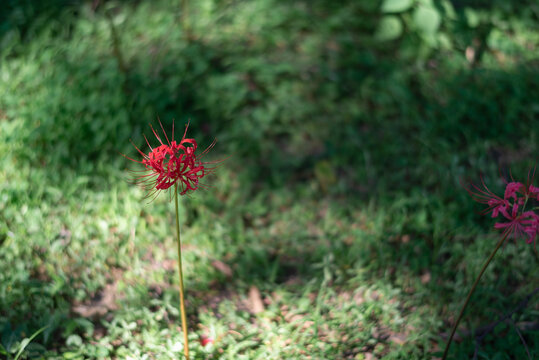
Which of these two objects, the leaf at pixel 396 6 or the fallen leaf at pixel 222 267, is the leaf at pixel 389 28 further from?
the fallen leaf at pixel 222 267

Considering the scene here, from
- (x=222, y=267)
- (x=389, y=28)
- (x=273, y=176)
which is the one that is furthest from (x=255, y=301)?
(x=389, y=28)

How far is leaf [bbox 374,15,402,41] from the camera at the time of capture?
12.5 ft

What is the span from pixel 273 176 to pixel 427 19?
5.67 feet

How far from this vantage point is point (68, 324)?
2234 mm

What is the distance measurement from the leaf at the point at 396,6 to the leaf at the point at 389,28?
0.10 meters

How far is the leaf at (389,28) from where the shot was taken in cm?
381

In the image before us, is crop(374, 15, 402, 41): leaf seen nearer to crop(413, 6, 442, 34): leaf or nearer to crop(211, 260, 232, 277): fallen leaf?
crop(413, 6, 442, 34): leaf

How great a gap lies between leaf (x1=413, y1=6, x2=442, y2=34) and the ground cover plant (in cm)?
2

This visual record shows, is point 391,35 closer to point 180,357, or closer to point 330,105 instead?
point 330,105

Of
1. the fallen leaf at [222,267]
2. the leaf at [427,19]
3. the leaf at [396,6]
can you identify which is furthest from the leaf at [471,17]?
the fallen leaf at [222,267]

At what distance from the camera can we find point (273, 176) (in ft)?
10.7

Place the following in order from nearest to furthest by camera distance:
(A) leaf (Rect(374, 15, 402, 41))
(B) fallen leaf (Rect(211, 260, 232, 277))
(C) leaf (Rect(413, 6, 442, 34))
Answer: (B) fallen leaf (Rect(211, 260, 232, 277)), (C) leaf (Rect(413, 6, 442, 34)), (A) leaf (Rect(374, 15, 402, 41))

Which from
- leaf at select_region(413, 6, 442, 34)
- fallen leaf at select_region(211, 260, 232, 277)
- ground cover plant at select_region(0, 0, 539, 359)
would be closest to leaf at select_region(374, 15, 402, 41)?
ground cover plant at select_region(0, 0, 539, 359)

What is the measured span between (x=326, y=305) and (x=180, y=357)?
790 millimetres
